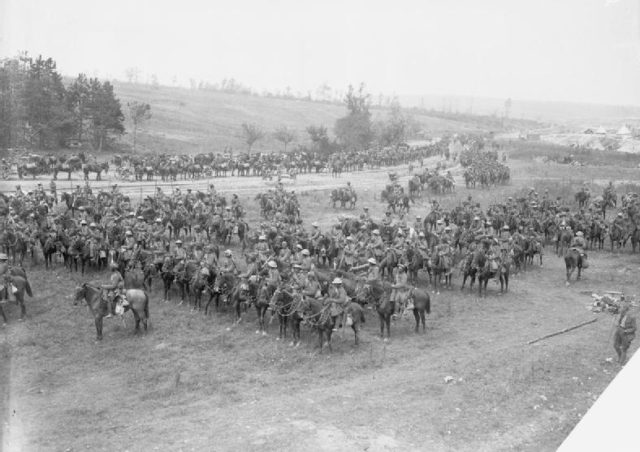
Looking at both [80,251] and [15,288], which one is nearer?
[15,288]

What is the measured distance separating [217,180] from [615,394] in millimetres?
38964

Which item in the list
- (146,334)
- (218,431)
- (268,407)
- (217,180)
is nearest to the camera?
(218,431)

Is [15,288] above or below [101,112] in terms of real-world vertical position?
below

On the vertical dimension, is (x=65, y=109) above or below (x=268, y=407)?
above

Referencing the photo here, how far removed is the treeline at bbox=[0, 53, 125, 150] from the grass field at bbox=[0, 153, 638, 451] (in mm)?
29562

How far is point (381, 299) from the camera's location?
1539 centimetres

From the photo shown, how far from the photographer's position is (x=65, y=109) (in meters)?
49.2

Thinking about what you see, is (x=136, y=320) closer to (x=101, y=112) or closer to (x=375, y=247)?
(x=375, y=247)

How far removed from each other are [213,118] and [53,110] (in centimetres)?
3558

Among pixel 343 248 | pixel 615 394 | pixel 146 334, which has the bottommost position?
pixel 146 334

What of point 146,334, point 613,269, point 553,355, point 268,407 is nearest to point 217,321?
point 146,334

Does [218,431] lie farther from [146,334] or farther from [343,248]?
[343,248]

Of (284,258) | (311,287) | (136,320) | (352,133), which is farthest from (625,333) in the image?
(352,133)

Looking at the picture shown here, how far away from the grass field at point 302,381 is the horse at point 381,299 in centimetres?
52
